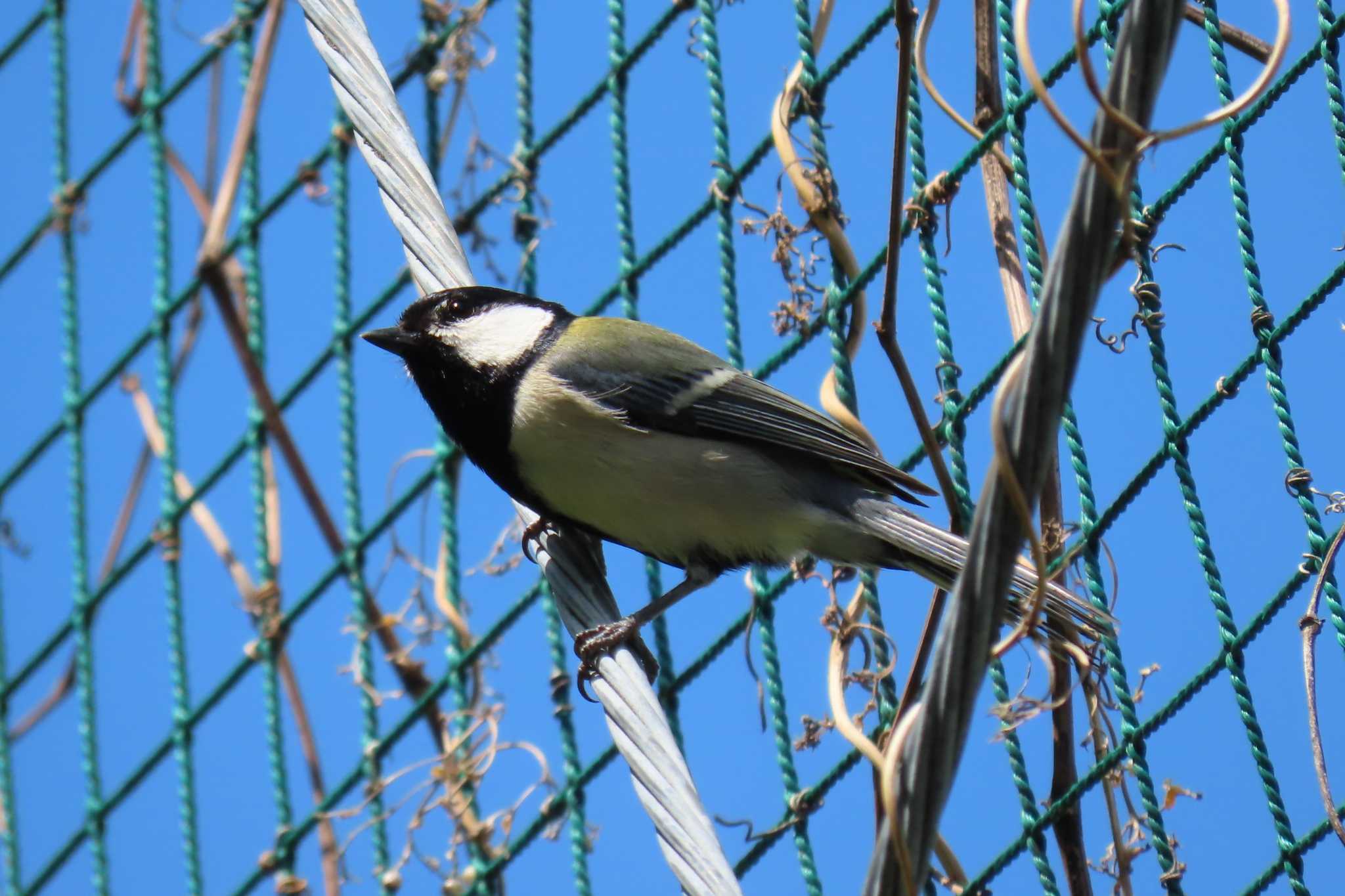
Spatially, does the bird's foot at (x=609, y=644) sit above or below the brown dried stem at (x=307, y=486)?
below

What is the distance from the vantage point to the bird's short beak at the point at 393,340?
9.99 ft

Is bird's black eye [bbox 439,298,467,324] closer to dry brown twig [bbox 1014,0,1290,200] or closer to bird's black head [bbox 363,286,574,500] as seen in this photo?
bird's black head [bbox 363,286,574,500]

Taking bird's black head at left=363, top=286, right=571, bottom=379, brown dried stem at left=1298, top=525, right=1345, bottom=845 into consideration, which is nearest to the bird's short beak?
bird's black head at left=363, top=286, right=571, bottom=379

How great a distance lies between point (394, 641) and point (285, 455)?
0.71m

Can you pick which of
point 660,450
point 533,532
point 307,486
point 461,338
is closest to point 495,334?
point 461,338

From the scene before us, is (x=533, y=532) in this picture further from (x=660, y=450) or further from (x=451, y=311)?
(x=451, y=311)

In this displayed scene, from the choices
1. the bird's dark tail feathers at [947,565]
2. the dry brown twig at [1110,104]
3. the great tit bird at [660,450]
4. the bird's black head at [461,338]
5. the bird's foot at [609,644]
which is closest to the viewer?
the dry brown twig at [1110,104]

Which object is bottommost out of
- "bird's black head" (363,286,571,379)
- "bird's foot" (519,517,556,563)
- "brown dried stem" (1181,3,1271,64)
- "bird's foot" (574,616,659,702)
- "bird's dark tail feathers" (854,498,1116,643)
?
"bird's foot" (574,616,659,702)

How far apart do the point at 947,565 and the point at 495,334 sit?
3.23ft

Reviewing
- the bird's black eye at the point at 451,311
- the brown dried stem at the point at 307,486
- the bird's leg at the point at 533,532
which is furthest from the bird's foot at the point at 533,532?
the brown dried stem at the point at 307,486

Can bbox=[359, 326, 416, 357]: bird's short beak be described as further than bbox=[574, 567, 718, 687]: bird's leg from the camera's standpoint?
Yes

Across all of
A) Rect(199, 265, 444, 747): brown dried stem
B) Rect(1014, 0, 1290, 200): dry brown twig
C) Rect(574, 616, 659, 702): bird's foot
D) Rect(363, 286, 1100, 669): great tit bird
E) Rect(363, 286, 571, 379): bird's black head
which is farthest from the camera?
Rect(199, 265, 444, 747): brown dried stem

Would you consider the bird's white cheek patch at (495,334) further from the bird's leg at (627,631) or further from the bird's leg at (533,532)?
the bird's leg at (627,631)

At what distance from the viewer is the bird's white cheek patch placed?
9.92ft
